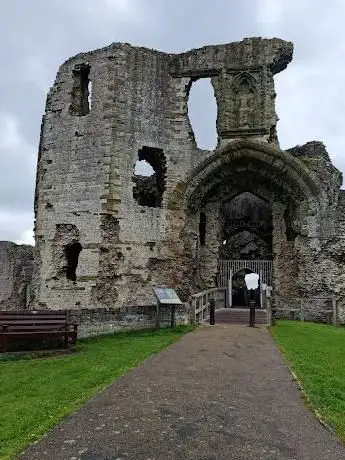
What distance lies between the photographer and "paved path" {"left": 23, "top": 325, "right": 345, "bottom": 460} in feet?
13.6

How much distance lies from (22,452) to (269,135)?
1691 centimetres

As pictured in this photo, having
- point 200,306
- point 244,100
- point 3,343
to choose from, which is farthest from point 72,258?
point 244,100

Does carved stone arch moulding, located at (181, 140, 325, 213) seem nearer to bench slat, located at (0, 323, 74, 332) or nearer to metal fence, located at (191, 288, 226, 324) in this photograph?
metal fence, located at (191, 288, 226, 324)

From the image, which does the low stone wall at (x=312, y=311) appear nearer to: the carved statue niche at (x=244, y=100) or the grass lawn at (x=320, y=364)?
the grass lawn at (x=320, y=364)

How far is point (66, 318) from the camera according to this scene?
11.3 meters

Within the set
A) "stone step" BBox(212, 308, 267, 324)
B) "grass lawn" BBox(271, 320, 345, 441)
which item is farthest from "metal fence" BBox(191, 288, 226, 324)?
"grass lawn" BBox(271, 320, 345, 441)

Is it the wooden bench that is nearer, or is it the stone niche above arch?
the wooden bench

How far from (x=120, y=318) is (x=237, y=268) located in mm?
9168

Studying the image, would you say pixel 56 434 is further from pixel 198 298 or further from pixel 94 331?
pixel 198 298

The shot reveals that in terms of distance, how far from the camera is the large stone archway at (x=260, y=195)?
18703 mm

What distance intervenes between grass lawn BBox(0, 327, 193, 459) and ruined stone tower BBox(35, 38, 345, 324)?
18.5 feet

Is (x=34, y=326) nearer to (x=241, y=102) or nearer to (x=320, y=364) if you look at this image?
(x=320, y=364)

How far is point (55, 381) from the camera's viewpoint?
286 inches

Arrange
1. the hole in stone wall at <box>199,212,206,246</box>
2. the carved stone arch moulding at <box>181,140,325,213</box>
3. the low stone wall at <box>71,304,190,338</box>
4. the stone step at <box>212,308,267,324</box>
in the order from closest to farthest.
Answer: the low stone wall at <box>71,304,190,338</box> < the stone step at <box>212,308,267,324</box> < the carved stone arch moulding at <box>181,140,325,213</box> < the hole in stone wall at <box>199,212,206,246</box>
